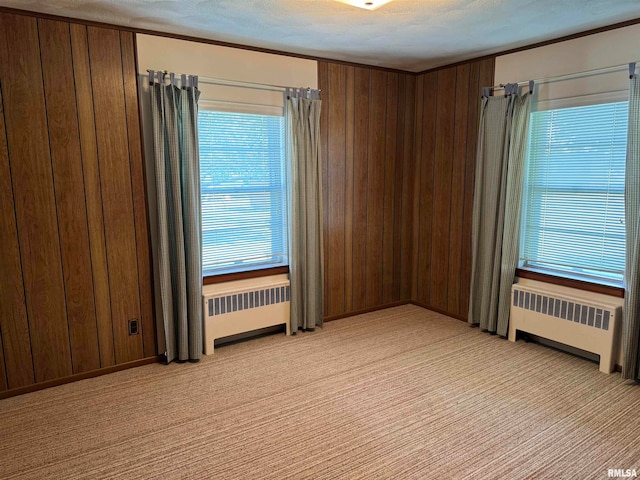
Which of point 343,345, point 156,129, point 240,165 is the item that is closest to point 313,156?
point 240,165

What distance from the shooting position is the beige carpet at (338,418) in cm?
232

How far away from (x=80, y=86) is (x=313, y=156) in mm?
1926

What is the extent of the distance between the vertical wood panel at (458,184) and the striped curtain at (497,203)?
0.28 metres

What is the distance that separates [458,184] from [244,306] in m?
2.43

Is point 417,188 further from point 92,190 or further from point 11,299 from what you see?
point 11,299

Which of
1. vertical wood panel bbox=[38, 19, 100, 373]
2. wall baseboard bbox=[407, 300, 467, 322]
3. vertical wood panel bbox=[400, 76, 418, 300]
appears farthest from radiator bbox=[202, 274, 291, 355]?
wall baseboard bbox=[407, 300, 467, 322]

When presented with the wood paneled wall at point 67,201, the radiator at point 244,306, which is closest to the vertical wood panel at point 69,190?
the wood paneled wall at point 67,201

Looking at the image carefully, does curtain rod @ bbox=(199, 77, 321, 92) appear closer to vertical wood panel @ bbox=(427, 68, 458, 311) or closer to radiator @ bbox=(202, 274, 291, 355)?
vertical wood panel @ bbox=(427, 68, 458, 311)

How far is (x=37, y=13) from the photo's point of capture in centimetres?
288

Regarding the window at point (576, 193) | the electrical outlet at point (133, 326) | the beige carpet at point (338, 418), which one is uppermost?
the window at point (576, 193)

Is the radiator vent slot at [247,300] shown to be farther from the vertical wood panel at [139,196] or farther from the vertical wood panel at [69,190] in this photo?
the vertical wood panel at [69,190]

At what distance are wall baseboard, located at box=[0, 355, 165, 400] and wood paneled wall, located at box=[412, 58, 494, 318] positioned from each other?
2.90 metres

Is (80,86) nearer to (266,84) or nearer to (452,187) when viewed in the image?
(266,84)

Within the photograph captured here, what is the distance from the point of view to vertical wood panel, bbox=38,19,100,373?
9.75 ft
